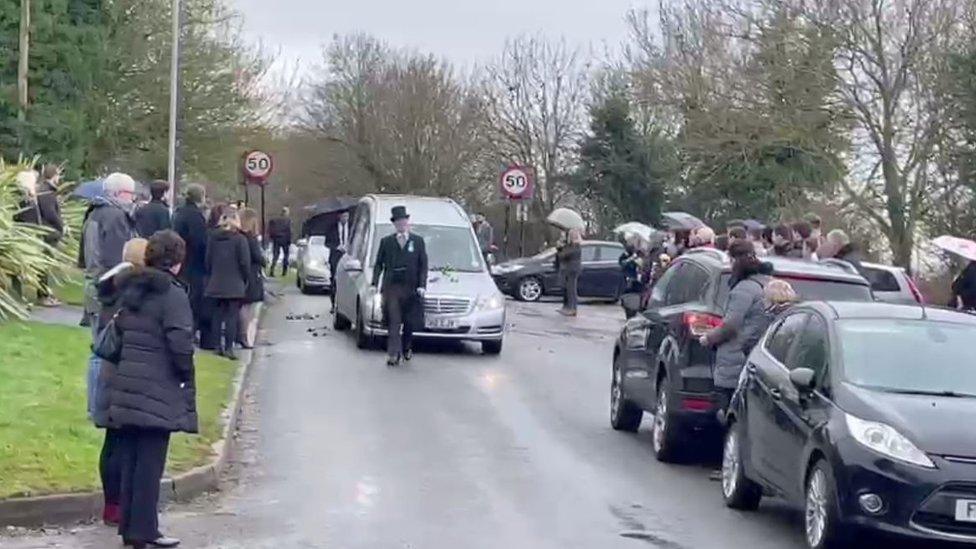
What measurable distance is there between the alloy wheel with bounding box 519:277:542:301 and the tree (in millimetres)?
18208

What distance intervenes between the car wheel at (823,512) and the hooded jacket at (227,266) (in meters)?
10.6

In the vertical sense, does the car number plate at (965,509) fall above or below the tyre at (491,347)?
above

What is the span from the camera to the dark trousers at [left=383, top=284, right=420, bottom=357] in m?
20.2

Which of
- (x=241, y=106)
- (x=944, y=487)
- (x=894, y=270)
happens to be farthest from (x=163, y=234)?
(x=241, y=106)

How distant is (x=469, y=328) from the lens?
22.0 m

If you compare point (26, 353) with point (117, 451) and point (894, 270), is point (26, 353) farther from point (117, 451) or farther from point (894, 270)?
point (894, 270)

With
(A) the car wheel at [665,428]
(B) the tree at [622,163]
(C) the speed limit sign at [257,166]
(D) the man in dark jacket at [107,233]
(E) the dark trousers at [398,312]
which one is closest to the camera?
(A) the car wheel at [665,428]

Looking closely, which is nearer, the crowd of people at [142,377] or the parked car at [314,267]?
the crowd of people at [142,377]

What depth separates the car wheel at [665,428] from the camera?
1314 cm

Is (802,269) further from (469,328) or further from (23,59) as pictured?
(23,59)

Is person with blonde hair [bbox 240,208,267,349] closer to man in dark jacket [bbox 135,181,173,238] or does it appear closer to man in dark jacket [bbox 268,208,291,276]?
man in dark jacket [bbox 135,181,173,238]

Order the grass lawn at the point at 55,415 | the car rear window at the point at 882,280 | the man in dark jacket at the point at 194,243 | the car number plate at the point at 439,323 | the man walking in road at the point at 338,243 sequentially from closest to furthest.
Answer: the grass lawn at the point at 55,415 → the man in dark jacket at the point at 194,243 → the car number plate at the point at 439,323 → the car rear window at the point at 882,280 → the man walking in road at the point at 338,243

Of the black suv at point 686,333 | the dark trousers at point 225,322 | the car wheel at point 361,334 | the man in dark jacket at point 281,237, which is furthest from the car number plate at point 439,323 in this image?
the man in dark jacket at point 281,237

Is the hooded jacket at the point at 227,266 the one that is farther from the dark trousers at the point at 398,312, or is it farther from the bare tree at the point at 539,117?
the bare tree at the point at 539,117
